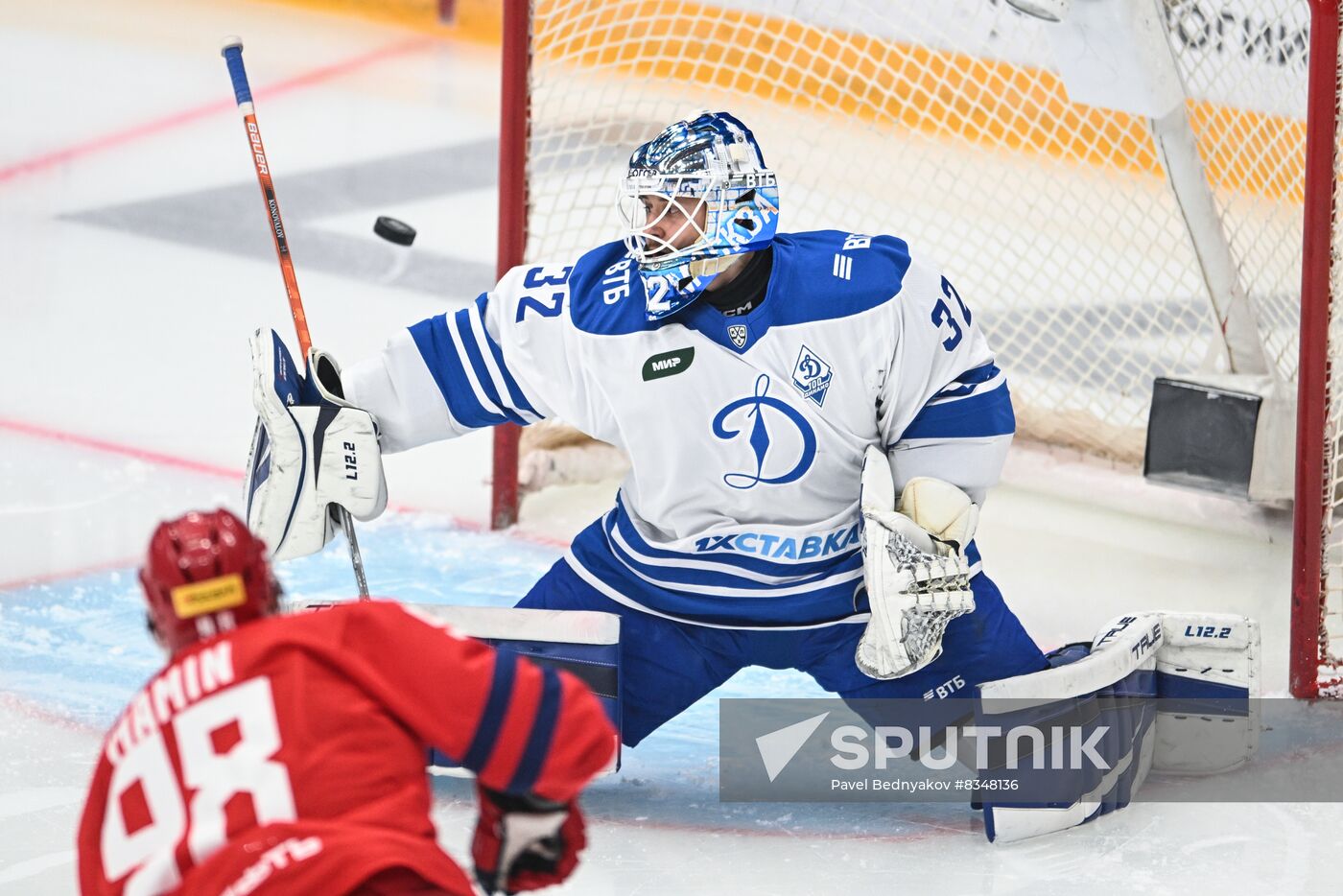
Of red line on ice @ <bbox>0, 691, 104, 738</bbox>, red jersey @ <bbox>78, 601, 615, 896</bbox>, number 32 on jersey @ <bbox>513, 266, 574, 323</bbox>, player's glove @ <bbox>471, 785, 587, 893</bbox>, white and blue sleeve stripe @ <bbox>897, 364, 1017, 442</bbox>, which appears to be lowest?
red line on ice @ <bbox>0, 691, 104, 738</bbox>

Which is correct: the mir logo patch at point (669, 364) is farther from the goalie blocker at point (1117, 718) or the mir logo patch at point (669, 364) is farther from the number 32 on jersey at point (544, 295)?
the goalie blocker at point (1117, 718)

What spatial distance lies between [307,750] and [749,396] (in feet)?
3.65

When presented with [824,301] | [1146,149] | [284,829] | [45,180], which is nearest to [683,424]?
[824,301]

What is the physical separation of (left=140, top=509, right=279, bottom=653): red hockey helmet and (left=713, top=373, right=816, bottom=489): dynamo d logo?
1.02 m

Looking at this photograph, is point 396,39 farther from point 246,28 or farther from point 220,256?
point 220,256

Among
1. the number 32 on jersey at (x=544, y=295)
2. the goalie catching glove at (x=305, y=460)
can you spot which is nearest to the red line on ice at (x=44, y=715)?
the goalie catching glove at (x=305, y=460)

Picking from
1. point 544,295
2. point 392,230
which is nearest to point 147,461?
point 392,230

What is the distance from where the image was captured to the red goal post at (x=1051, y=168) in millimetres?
3234

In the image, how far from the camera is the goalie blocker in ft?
8.86

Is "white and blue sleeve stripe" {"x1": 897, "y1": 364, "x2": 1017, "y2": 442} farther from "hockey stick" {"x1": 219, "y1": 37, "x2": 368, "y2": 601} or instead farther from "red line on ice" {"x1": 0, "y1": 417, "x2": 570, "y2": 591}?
"red line on ice" {"x1": 0, "y1": 417, "x2": 570, "y2": 591}

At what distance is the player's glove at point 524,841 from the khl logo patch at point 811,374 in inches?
35.5

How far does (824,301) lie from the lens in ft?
8.69

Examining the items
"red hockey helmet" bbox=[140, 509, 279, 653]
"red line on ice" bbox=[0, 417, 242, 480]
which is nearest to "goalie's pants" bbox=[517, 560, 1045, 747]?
"red hockey helmet" bbox=[140, 509, 279, 653]

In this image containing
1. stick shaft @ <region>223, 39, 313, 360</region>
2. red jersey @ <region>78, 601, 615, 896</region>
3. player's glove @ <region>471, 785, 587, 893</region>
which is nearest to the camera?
red jersey @ <region>78, 601, 615, 896</region>
